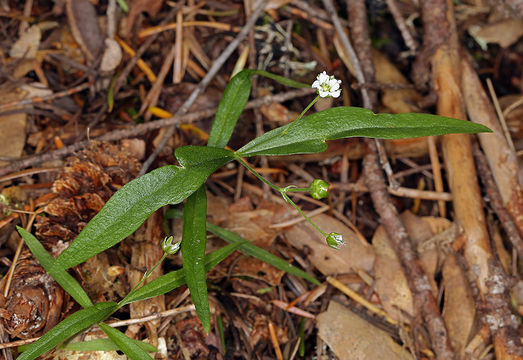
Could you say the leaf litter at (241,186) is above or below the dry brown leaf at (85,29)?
below

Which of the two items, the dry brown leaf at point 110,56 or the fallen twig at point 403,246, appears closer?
the fallen twig at point 403,246

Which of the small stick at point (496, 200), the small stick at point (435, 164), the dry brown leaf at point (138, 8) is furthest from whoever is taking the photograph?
the dry brown leaf at point (138, 8)

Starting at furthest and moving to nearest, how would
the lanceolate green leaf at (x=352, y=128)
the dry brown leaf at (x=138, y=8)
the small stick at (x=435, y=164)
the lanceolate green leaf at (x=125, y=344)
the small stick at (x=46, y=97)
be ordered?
the dry brown leaf at (x=138, y=8), the small stick at (x=435, y=164), the small stick at (x=46, y=97), the lanceolate green leaf at (x=352, y=128), the lanceolate green leaf at (x=125, y=344)

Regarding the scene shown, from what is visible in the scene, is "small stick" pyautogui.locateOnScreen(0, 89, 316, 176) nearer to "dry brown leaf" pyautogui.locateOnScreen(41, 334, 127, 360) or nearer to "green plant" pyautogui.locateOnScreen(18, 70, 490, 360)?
"green plant" pyautogui.locateOnScreen(18, 70, 490, 360)

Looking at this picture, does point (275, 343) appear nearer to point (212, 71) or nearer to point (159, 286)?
point (159, 286)

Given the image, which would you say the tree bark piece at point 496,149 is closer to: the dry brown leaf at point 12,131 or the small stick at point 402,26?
the small stick at point 402,26

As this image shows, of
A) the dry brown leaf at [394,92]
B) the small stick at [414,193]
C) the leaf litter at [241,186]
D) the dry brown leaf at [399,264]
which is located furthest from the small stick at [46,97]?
the dry brown leaf at [399,264]

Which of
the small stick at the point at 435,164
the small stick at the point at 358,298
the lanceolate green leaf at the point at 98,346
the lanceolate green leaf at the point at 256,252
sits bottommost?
A: the small stick at the point at 358,298
